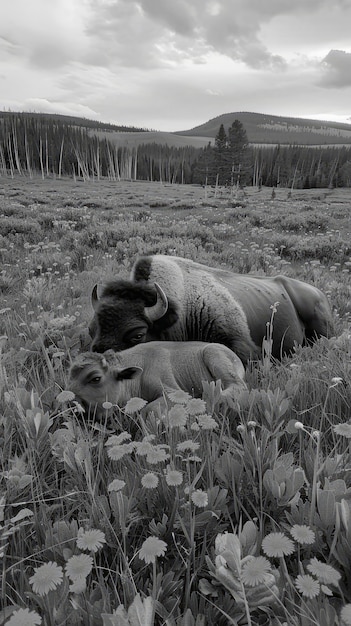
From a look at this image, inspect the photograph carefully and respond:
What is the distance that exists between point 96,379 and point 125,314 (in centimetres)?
103

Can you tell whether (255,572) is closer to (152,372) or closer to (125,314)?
(152,372)

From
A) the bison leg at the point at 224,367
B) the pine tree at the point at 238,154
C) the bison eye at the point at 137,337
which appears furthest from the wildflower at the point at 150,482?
the pine tree at the point at 238,154

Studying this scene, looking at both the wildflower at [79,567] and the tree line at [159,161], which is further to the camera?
the tree line at [159,161]

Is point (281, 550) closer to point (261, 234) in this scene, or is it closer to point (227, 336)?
point (227, 336)

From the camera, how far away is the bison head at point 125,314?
3920 millimetres

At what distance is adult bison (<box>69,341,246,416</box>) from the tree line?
278 feet

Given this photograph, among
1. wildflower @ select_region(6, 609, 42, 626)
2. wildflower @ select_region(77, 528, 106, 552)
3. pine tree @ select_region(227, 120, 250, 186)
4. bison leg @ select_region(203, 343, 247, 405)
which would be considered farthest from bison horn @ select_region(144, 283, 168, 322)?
pine tree @ select_region(227, 120, 250, 186)

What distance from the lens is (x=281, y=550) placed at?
1.25 metres

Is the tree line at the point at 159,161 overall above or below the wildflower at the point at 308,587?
above

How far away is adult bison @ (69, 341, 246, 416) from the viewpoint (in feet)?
10.2

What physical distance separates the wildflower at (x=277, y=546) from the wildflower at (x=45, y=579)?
0.66 meters

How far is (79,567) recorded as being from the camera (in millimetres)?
1271

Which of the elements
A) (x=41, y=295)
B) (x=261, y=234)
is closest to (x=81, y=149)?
(x=261, y=234)

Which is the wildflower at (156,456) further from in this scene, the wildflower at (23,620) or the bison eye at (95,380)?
the bison eye at (95,380)
